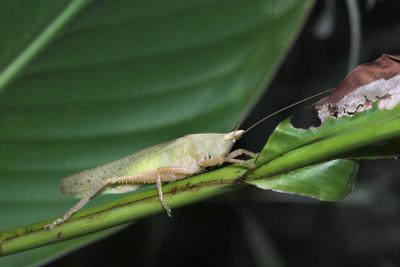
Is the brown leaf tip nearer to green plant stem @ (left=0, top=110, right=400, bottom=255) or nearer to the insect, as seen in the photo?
green plant stem @ (left=0, top=110, right=400, bottom=255)

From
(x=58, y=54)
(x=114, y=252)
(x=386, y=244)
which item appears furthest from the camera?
(x=386, y=244)

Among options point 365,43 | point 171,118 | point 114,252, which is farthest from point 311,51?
point 171,118

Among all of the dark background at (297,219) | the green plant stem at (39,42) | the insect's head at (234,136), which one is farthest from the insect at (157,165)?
the dark background at (297,219)

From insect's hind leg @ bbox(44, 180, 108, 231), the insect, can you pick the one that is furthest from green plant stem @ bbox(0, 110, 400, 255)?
the insect

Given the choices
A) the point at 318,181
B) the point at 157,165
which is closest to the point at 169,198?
the point at 318,181

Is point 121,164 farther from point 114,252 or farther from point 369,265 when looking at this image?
point 369,265

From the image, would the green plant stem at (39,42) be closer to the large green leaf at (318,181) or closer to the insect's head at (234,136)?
the insect's head at (234,136)
